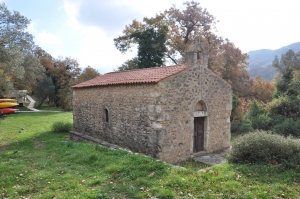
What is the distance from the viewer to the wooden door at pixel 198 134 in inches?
449

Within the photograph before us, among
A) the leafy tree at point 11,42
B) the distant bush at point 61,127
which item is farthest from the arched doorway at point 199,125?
the leafy tree at point 11,42

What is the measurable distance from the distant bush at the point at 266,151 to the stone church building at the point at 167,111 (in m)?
2.71

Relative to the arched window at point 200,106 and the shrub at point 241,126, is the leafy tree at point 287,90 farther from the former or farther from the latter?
the arched window at point 200,106

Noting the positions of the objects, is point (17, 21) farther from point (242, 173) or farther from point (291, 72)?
point (291, 72)

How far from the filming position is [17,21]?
17.8 metres

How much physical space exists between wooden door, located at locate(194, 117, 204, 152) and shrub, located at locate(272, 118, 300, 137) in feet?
27.2

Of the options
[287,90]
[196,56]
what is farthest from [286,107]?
[196,56]

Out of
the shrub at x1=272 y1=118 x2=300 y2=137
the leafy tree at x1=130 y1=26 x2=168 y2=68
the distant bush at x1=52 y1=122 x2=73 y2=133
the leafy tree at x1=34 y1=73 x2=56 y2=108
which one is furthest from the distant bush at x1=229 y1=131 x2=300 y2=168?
the leafy tree at x1=34 y1=73 x2=56 y2=108

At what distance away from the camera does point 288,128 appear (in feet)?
53.5

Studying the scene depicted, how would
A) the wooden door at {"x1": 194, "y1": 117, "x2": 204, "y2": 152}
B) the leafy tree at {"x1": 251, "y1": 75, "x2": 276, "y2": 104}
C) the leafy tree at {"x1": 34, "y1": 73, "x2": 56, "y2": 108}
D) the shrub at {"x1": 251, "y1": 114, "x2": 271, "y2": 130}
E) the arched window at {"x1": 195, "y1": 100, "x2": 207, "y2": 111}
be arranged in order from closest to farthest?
the arched window at {"x1": 195, "y1": 100, "x2": 207, "y2": 111} → the wooden door at {"x1": 194, "y1": 117, "x2": 204, "y2": 152} → the shrub at {"x1": 251, "y1": 114, "x2": 271, "y2": 130} → the leafy tree at {"x1": 251, "y1": 75, "x2": 276, "y2": 104} → the leafy tree at {"x1": 34, "y1": 73, "x2": 56, "y2": 108}

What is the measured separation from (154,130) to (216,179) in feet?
11.5

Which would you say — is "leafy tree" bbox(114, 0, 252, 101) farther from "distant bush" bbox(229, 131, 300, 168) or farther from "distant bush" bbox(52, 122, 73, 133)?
"distant bush" bbox(229, 131, 300, 168)

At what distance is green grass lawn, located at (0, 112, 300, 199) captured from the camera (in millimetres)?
6004

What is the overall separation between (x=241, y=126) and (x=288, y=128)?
3.22 m
